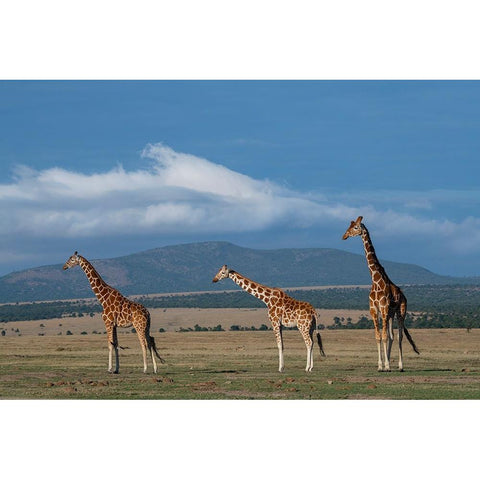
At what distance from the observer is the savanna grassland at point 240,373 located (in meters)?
23.5

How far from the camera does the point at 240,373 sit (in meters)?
28.4

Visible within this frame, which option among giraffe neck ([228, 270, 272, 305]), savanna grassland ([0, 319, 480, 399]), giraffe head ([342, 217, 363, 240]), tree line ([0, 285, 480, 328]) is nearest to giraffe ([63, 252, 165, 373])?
savanna grassland ([0, 319, 480, 399])

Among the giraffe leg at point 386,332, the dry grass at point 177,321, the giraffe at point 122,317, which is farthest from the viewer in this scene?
the dry grass at point 177,321

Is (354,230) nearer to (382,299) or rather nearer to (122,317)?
(382,299)

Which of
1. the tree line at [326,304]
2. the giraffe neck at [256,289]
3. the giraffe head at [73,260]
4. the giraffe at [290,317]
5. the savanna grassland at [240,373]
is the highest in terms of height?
the tree line at [326,304]

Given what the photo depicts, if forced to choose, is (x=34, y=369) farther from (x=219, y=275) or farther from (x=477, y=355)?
(x=477, y=355)

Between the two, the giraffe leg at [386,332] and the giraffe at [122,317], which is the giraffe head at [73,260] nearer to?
the giraffe at [122,317]

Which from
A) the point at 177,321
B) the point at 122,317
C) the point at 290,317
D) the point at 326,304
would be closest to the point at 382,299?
the point at 290,317

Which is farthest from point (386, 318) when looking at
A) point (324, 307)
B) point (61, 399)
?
point (324, 307)

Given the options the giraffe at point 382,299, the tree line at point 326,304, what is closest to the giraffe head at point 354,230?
the giraffe at point 382,299

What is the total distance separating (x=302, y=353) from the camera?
37906 millimetres

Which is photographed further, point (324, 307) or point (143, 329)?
point (324, 307)

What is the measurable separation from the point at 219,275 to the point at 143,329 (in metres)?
2.66

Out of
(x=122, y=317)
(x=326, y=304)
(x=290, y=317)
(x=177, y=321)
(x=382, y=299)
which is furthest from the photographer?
(x=326, y=304)
